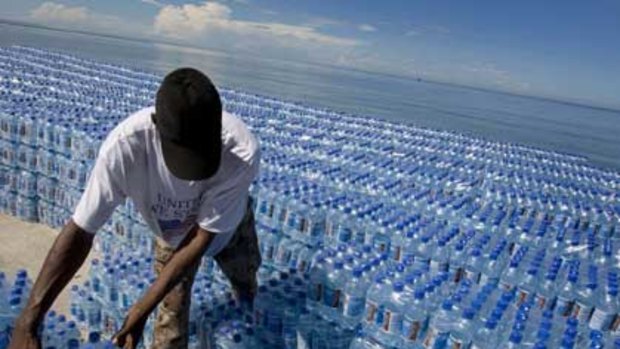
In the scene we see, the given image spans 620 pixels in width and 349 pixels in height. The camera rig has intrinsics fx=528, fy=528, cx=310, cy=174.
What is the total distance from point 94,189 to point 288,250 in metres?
2.74

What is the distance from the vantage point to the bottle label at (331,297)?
364 centimetres

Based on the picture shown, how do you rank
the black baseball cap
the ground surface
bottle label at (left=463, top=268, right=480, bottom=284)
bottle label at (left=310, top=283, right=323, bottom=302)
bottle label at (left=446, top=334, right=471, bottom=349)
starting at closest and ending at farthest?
Answer: the black baseball cap, bottle label at (left=446, top=334, right=471, bottom=349), bottle label at (left=310, top=283, right=323, bottom=302), bottle label at (left=463, top=268, right=480, bottom=284), the ground surface

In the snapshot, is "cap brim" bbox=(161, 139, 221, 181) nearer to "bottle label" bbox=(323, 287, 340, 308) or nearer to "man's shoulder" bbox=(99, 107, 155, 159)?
"man's shoulder" bbox=(99, 107, 155, 159)

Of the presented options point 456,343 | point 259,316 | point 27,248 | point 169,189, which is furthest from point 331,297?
point 27,248

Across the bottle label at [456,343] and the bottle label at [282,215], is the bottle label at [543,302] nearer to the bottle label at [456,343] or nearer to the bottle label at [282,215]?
the bottle label at [456,343]

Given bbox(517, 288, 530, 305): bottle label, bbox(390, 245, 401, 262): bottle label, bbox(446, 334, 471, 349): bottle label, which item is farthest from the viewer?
bbox(390, 245, 401, 262): bottle label

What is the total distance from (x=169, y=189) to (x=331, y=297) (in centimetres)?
155

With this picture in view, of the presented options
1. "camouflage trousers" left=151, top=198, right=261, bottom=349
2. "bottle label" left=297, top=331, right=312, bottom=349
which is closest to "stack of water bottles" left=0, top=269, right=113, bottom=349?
"camouflage trousers" left=151, top=198, right=261, bottom=349

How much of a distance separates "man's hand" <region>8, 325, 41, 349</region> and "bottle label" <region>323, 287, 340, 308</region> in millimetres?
1961

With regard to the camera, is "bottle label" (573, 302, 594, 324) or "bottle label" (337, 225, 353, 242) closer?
"bottle label" (573, 302, 594, 324)

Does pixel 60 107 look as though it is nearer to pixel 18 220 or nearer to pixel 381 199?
pixel 18 220

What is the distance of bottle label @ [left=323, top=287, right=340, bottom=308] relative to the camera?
3.64 metres

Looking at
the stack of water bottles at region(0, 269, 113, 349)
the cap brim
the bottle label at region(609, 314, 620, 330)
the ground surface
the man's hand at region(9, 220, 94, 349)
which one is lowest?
the ground surface

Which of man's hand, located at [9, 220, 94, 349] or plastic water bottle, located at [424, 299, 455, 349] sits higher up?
man's hand, located at [9, 220, 94, 349]
